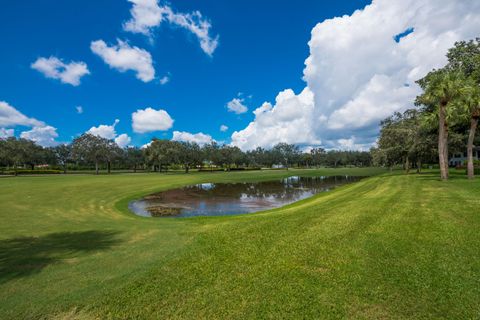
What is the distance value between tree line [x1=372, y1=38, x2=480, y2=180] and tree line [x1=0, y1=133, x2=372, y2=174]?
64108mm

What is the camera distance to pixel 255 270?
19.2 ft

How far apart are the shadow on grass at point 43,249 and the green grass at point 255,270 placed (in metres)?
0.03

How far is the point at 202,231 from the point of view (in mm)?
9766

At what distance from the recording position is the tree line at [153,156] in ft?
245

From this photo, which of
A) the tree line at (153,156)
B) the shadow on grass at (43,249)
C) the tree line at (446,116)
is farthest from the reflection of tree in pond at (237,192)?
the tree line at (153,156)

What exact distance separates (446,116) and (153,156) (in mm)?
76399

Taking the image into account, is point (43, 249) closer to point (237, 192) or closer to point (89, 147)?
point (237, 192)

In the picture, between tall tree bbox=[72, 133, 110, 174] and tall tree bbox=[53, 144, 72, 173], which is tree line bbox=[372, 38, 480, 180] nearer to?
tall tree bbox=[72, 133, 110, 174]

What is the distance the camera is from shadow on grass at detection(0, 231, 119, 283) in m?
6.27

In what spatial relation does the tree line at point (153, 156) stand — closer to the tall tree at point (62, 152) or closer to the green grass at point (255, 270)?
the tall tree at point (62, 152)

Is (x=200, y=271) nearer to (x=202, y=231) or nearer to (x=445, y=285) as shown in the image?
(x=202, y=231)

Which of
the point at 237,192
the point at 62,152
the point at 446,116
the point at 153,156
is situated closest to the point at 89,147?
the point at 153,156

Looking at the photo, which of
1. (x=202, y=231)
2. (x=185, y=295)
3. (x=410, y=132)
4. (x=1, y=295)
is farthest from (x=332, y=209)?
(x=410, y=132)

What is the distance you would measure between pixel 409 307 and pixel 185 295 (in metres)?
4.07
